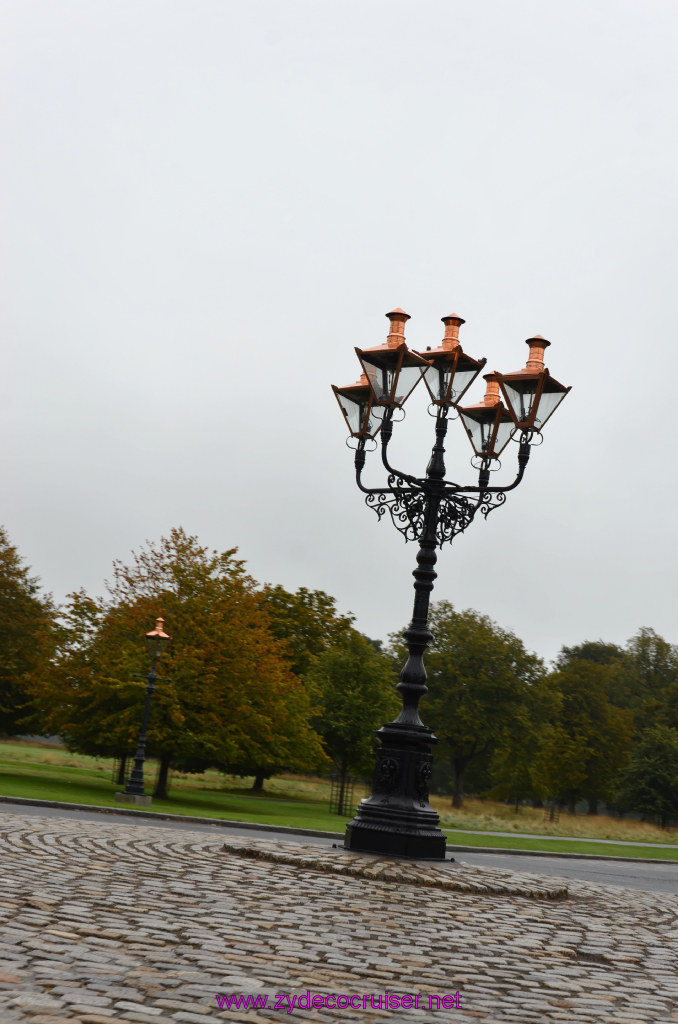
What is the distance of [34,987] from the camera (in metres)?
4.79

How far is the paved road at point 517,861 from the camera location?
17.5 metres

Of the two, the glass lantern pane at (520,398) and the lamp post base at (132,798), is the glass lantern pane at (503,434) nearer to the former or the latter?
the glass lantern pane at (520,398)

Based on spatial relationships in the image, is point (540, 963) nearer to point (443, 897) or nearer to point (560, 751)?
point (443, 897)

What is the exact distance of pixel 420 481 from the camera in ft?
42.7

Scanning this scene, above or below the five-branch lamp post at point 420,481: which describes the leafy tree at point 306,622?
above

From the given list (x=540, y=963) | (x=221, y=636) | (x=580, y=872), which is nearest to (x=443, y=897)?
(x=540, y=963)

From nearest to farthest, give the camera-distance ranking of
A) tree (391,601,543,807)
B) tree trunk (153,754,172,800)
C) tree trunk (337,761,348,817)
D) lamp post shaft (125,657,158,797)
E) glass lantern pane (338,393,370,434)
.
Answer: glass lantern pane (338,393,370,434) → lamp post shaft (125,657,158,797) → tree trunk (153,754,172,800) → tree trunk (337,761,348,817) → tree (391,601,543,807)

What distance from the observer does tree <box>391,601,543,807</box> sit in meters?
57.8

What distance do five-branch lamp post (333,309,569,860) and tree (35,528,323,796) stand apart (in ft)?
52.4

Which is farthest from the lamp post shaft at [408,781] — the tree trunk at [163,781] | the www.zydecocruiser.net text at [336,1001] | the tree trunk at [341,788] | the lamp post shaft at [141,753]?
the tree trunk at [341,788]

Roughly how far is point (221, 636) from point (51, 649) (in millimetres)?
4816

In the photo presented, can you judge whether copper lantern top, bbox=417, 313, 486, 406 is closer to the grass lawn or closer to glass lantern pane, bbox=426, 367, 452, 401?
glass lantern pane, bbox=426, 367, 452, 401

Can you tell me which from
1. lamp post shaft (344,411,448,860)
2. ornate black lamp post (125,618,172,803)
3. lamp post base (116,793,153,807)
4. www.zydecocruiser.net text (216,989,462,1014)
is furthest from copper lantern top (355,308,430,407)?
lamp post base (116,793,153,807)

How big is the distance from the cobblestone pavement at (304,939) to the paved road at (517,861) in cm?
651
